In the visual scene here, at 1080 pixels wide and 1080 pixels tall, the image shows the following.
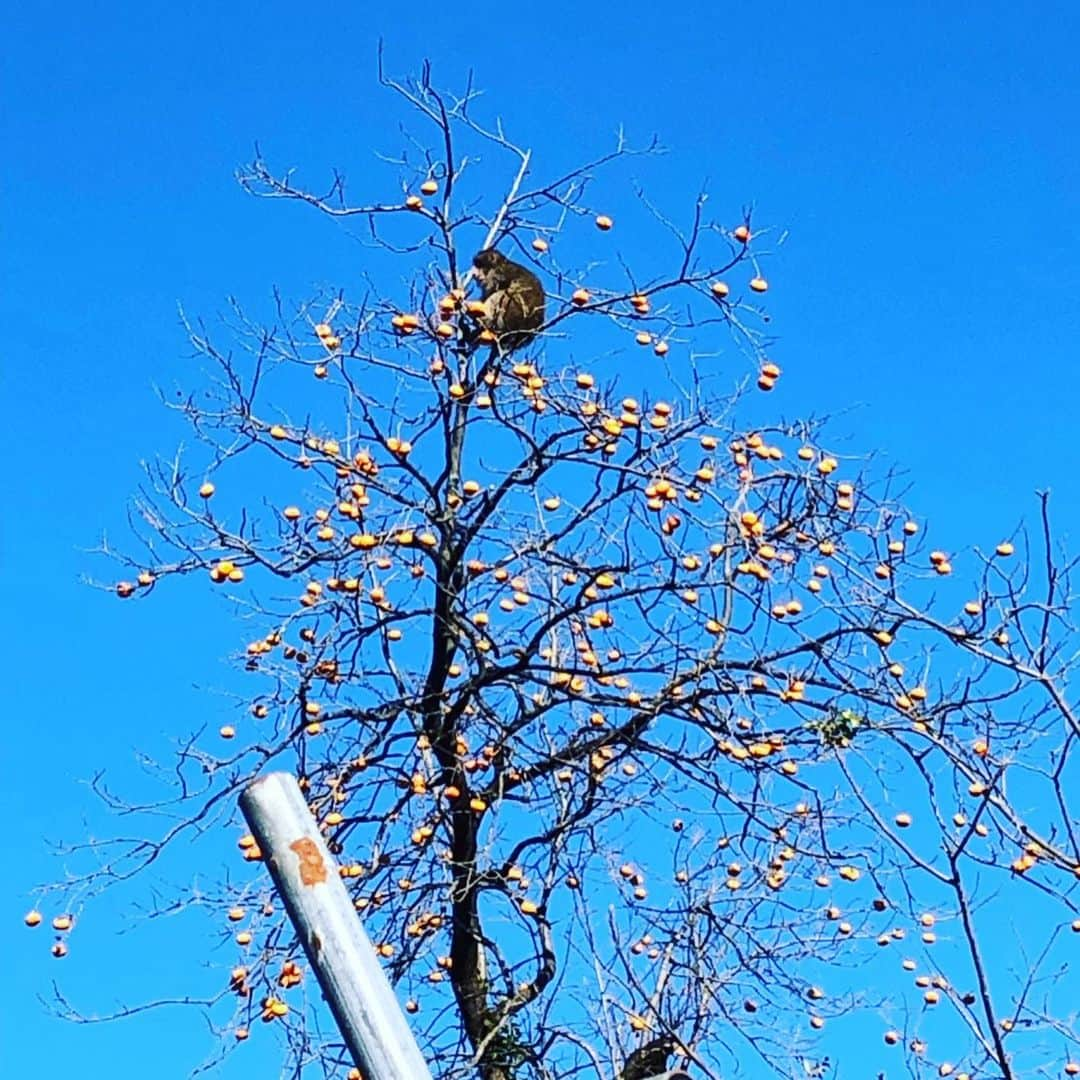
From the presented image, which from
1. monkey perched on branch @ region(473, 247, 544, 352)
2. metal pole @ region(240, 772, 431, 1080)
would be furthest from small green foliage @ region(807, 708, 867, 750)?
metal pole @ region(240, 772, 431, 1080)

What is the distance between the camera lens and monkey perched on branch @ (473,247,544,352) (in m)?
5.13

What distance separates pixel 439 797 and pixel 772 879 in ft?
3.64

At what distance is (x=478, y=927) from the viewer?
213 inches

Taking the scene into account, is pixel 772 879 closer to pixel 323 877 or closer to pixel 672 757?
pixel 672 757

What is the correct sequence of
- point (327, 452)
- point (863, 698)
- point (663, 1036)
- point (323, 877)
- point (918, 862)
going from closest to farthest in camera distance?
point (323, 877), point (918, 862), point (663, 1036), point (863, 698), point (327, 452)

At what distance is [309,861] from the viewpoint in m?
2.14

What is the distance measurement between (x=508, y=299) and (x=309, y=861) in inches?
127

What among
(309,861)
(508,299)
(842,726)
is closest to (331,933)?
(309,861)

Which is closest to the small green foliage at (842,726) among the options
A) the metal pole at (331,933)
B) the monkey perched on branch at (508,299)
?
the monkey perched on branch at (508,299)

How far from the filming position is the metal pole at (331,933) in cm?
204

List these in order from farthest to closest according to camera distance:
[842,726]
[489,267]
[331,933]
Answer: [489,267]
[842,726]
[331,933]

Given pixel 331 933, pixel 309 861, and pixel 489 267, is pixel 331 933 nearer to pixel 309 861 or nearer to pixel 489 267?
pixel 309 861

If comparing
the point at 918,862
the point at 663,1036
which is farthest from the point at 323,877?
the point at 663,1036

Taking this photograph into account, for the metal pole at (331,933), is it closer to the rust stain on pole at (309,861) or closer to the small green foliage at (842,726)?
the rust stain on pole at (309,861)
